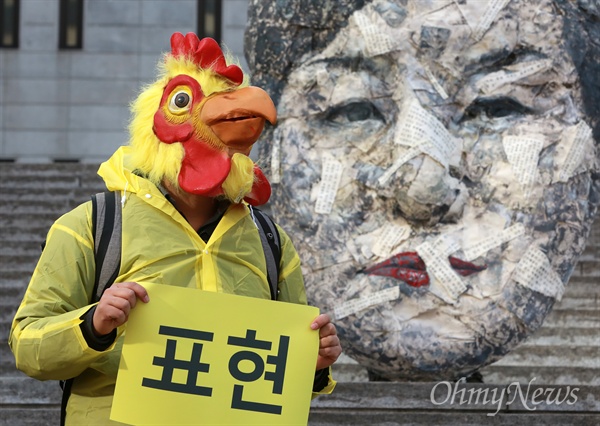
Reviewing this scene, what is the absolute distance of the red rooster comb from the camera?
332 cm

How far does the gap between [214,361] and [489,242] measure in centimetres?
243

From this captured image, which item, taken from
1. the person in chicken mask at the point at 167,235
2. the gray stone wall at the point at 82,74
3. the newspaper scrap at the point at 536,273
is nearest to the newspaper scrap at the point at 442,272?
the newspaper scrap at the point at 536,273

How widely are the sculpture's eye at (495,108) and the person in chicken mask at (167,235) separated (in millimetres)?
2160

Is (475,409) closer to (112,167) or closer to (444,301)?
(444,301)

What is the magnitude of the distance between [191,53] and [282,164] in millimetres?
2238

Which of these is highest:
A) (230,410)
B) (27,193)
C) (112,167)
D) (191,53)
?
(191,53)

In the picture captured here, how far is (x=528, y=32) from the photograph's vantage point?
5.42 metres

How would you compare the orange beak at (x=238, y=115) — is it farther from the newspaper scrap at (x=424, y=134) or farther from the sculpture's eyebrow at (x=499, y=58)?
the sculpture's eyebrow at (x=499, y=58)

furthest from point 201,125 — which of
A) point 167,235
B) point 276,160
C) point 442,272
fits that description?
point 276,160

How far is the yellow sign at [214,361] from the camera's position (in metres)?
3.04

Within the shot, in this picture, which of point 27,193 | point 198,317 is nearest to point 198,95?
point 198,317

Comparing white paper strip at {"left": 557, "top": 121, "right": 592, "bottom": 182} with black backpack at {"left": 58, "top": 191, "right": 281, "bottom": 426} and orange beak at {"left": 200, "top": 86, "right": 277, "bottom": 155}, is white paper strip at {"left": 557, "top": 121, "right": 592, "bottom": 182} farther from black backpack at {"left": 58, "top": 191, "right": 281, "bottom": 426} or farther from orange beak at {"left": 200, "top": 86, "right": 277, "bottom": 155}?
black backpack at {"left": 58, "top": 191, "right": 281, "bottom": 426}

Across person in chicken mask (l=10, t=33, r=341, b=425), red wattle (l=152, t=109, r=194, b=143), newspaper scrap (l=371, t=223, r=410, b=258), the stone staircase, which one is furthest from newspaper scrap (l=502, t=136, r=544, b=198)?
red wattle (l=152, t=109, r=194, b=143)

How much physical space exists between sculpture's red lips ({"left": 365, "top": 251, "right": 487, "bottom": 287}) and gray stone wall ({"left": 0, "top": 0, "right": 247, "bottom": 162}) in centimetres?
887
